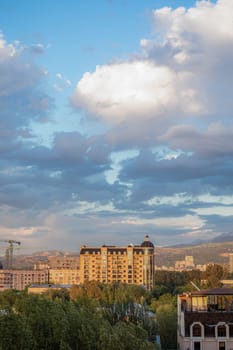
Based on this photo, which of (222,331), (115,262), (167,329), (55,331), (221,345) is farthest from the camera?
(115,262)

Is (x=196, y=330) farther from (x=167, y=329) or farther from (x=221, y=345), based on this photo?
(x=167, y=329)

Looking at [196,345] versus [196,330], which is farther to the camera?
[196,330]

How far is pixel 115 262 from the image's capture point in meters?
161

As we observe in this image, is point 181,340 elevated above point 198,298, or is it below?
below

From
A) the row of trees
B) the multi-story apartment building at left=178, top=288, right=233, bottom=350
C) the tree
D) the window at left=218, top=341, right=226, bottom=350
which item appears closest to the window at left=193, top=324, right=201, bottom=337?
the multi-story apartment building at left=178, top=288, right=233, bottom=350

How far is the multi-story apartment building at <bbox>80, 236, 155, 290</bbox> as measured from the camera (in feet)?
522

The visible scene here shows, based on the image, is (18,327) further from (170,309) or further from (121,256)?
(121,256)

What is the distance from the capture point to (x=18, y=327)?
2758 centimetres

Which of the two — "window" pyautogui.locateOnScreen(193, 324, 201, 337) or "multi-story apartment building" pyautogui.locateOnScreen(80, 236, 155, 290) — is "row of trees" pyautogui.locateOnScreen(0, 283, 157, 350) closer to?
"window" pyautogui.locateOnScreen(193, 324, 201, 337)

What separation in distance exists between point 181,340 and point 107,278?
11914 cm

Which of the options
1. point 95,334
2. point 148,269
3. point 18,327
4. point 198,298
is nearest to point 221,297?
point 198,298

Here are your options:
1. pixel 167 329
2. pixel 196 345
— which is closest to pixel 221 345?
pixel 196 345

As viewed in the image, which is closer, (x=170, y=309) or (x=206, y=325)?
(x=206, y=325)

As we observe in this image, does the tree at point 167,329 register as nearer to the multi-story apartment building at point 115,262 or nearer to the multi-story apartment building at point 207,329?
the multi-story apartment building at point 207,329
